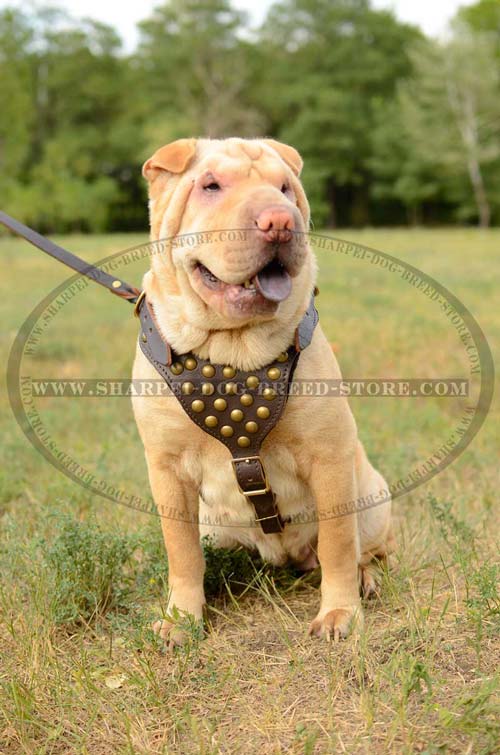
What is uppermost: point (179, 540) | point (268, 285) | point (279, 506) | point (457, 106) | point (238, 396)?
point (457, 106)

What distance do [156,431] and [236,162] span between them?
0.88m

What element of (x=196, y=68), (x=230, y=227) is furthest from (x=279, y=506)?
(x=196, y=68)

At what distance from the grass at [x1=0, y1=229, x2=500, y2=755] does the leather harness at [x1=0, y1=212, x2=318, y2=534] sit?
0.54 meters

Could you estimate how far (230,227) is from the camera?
6.70 ft

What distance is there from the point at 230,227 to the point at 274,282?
0.21m

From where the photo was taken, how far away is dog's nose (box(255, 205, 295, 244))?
77.5 inches

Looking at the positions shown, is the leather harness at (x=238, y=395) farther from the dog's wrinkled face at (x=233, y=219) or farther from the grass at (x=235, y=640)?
the grass at (x=235, y=640)

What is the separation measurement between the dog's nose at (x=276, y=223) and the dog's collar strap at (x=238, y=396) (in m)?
0.41

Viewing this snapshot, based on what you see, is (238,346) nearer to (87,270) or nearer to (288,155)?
(288,155)

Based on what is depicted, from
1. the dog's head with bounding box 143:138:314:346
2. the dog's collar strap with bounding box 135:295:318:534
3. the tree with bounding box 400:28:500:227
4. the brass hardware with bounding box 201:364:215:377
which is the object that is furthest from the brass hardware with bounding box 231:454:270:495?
the tree with bounding box 400:28:500:227

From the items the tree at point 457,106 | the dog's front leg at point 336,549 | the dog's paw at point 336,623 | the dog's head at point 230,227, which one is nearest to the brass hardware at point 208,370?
the dog's head at point 230,227

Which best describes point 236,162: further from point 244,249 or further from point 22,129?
point 22,129

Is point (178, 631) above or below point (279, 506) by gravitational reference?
below

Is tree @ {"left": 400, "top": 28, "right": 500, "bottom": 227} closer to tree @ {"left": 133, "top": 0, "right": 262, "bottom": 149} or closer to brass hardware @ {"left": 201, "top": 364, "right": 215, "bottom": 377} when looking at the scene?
tree @ {"left": 133, "top": 0, "right": 262, "bottom": 149}
